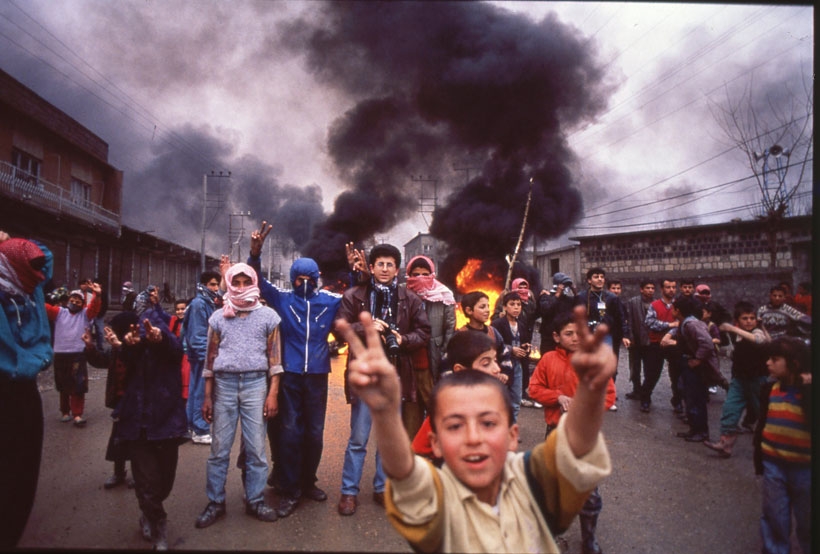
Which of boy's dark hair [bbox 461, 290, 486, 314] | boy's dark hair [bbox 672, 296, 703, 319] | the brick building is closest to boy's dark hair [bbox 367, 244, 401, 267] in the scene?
boy's dark hair [bbox 461, 290, 486, 314]

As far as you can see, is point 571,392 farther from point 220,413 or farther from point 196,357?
point 196,357

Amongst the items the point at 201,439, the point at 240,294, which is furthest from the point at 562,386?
the point at 201,439

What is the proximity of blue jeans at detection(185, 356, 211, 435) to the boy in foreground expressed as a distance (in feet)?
16.4

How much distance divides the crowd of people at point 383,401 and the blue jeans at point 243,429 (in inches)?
0.5

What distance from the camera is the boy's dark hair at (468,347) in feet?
9.91

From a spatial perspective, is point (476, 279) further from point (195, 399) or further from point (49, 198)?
point (49, 198)

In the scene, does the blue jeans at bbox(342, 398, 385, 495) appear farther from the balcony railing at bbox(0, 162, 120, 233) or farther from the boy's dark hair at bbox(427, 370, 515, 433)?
the balcony railing at bbox(0, 162, 120, 233)

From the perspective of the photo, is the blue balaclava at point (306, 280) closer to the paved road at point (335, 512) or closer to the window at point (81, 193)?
the paved road at point (335, 512)

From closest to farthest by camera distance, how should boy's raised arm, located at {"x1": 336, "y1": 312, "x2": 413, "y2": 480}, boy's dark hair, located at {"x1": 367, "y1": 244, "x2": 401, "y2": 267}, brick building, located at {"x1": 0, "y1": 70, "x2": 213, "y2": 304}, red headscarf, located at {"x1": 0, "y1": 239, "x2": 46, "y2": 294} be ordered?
1. boy's raised arm, located at {"x1": 336, "y1": 312, "x2": 413, "y2": 480}
2. red headscarf, located at {"x1": 0, "y1": 239, "x2": 46, "y2": 294}
3. boy's dark hair, located at {"x1": 367, "y1": 244, "x2": 401, "y2": 267}
4. brick building, located at {"x1": 0, "y1": 70, "x2": 213, "y2": 304}

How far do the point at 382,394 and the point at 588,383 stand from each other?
0.53 metres

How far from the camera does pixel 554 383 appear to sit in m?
3.49

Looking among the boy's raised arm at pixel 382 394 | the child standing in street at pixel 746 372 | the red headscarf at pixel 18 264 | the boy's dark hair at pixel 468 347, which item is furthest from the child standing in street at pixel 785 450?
the red headscarf at pixel 18 264

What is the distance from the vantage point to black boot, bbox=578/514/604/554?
3.23 meters

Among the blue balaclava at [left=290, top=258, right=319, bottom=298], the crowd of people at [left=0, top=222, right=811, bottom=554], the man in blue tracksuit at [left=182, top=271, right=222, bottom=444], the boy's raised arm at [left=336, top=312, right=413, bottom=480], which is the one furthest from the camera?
the man in blue tracksuit at [left=182, top=271, right=222, bottom=444]
